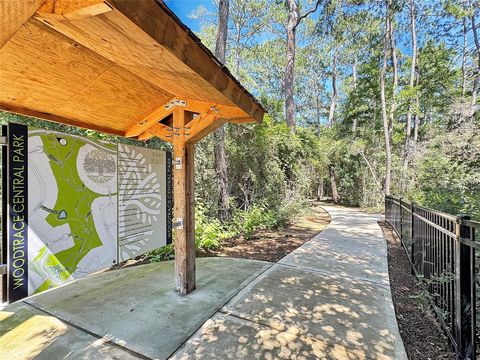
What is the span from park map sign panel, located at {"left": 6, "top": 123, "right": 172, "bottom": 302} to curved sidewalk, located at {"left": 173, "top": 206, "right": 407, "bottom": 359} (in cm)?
127

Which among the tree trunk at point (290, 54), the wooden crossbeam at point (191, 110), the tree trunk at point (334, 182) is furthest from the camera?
the tree trunk at point (334, 182)

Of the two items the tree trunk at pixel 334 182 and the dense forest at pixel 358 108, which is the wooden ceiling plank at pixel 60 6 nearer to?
the dense forest at pixel 358 108

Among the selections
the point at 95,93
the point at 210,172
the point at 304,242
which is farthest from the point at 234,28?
the point at 95,93

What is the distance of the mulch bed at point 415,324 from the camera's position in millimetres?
2057

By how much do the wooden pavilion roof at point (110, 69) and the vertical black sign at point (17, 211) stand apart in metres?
0.47

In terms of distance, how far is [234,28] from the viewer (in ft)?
39.7

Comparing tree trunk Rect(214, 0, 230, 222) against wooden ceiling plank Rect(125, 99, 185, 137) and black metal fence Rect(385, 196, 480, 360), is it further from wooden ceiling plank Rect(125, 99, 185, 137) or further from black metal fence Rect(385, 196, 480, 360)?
black metal fence Rect(385, 196, 480, 360)

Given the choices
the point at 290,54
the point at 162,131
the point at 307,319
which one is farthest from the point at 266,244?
the point at 290,54

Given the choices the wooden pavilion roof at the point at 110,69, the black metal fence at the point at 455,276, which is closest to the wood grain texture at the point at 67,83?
the wooden pavilion roof at the point at 110,69

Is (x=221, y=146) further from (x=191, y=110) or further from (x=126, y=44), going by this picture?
(x=126, y=44)

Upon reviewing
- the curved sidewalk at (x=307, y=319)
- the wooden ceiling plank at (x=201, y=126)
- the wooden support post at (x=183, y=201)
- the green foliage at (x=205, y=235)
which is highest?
the wooden ceiling plank at (x=201, y=126)

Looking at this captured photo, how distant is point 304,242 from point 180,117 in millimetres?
4297

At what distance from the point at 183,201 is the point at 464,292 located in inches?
106

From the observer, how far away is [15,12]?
0.97 meters
